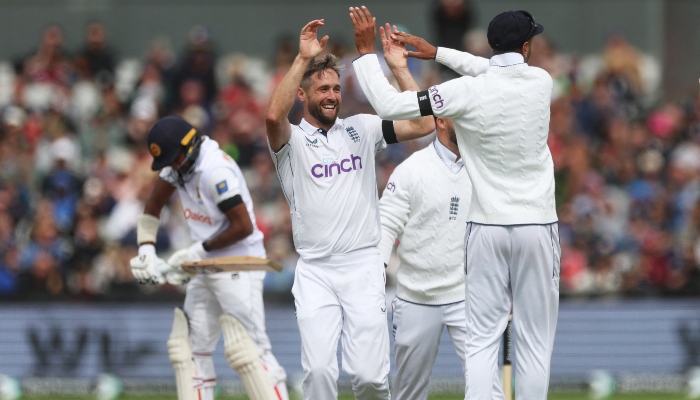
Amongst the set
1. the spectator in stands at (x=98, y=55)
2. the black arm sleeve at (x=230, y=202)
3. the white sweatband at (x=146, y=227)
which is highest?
the spectator in stands at (x=98, y=55)

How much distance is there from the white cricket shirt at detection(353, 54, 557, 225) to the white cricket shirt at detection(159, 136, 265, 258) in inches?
84.6

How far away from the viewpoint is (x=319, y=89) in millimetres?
7867

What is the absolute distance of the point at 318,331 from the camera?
7695 millimetres

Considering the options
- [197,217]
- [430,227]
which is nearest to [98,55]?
[197,217]

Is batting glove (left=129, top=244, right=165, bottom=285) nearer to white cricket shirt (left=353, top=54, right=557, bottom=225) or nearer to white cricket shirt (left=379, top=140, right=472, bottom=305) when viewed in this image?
white cricket shirt (left=379, top=140, right=472, bottom=305)

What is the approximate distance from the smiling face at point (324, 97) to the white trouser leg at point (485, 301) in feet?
4.23

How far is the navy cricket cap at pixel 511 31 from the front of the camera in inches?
282

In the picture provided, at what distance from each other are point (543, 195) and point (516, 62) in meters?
0.82

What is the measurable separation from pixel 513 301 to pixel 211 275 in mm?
2773

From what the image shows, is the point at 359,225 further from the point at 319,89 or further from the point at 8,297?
the point at 8,297

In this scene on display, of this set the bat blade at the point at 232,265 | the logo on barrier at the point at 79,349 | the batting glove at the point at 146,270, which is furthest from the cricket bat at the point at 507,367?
the logo on barrier at the point at 79,349

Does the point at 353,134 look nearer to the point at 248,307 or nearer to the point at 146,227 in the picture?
the point at 248,307

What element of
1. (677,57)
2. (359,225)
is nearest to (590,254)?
(677,57)

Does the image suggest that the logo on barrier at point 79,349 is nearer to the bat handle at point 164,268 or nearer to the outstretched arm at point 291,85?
the bat handle at point 164,268
